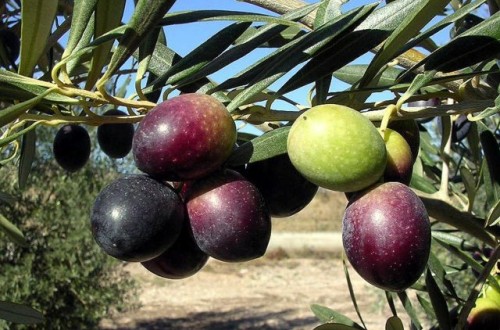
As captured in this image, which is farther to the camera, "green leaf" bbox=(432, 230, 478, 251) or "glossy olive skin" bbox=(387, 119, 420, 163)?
"green leaf" bbox=(432, 230, 478, 251)

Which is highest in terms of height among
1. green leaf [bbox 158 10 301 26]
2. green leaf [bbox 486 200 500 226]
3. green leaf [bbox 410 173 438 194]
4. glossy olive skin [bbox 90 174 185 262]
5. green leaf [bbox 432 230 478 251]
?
green leaf [bbox 158 10 301 26]

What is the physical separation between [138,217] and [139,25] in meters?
0.21

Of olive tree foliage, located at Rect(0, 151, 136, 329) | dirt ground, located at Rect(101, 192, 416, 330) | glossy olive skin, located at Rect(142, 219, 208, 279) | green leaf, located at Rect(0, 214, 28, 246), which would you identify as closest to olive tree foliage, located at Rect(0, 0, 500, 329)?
glossy olive skin, located at Rect(142, 219, 208, 279)

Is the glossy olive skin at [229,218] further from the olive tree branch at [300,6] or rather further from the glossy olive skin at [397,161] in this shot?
the olive tree branch at [300,6]

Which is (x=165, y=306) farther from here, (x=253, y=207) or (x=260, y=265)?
(x=253, y=207)

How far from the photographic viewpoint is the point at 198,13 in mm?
849

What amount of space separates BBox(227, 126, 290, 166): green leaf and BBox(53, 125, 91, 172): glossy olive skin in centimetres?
86

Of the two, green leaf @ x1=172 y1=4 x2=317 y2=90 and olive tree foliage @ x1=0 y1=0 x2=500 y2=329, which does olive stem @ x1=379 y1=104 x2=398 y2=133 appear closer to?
olive tree foliage @ x1=0 y1=0 x2=500 y2=329

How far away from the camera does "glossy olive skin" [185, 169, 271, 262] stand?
653 millimetres

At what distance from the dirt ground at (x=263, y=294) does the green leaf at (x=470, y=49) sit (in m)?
6.81

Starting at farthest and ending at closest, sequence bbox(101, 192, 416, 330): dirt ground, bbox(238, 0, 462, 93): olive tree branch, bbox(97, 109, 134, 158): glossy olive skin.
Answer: bbox(101, 192, 416, 330): dirt ground < bbox(97, 109, 134, 158): glossy olive skin < bbox(238, 0, 462, 93): olive tree branch

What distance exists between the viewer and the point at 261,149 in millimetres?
692

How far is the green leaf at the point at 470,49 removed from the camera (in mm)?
745

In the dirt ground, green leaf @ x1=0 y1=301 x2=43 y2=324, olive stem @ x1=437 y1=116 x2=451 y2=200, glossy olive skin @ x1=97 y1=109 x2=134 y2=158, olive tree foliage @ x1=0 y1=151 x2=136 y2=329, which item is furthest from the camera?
the dirt ground
